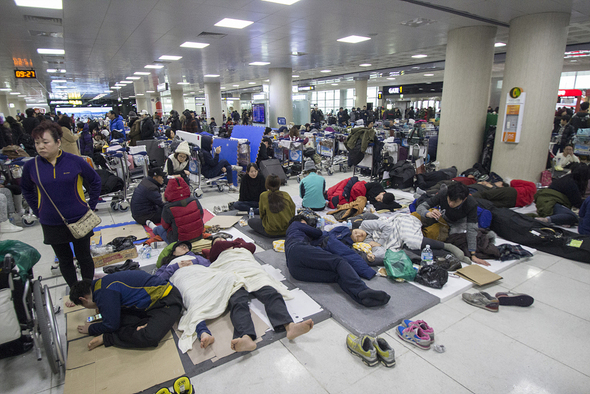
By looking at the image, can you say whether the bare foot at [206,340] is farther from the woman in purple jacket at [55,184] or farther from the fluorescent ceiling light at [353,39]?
the fluorescent ceiling light at [353,39]

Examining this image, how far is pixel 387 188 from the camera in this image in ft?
27.5

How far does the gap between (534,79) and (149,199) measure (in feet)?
26.0

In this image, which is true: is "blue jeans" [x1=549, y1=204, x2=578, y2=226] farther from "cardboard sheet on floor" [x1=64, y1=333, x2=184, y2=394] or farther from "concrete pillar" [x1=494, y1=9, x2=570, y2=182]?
"cardboard sheet on floor" [x1=64, y1=333, x2=184, y2=394]

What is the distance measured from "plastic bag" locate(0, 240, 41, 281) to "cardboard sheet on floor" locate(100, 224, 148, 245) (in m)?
2.22

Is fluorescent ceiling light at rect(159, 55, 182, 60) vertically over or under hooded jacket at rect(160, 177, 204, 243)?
over

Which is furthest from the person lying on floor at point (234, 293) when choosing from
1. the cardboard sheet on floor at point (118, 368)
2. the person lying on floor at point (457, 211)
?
the person lying on floor at point (457, 211)

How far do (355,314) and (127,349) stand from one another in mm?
2057

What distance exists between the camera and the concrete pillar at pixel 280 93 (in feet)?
49.9

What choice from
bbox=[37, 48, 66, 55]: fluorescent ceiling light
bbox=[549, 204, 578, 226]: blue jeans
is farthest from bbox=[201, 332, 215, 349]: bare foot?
bbox=[37, 48, 66, 55]: fluorescent ceiling light

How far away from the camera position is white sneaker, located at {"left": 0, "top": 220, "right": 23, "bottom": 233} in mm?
5977

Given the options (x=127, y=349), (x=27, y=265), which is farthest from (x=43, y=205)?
(x=127, y=349)

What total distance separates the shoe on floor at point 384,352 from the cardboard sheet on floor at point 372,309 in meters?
0.24

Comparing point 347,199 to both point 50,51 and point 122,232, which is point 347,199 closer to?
point 122,232

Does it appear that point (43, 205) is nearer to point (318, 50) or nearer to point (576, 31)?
point (318, 50)
